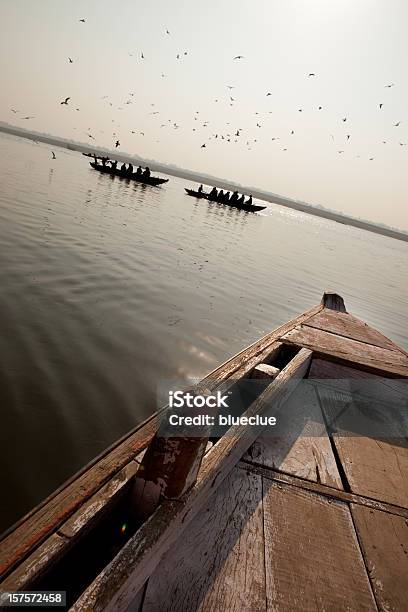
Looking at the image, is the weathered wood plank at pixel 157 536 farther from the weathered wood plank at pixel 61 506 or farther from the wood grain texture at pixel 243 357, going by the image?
the wood grain texture at pixel 243 357

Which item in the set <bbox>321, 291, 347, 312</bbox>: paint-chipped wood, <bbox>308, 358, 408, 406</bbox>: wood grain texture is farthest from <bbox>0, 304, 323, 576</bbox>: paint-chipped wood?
<bbox>321, 291, 347, 312</bbox>: paint-chipped wood

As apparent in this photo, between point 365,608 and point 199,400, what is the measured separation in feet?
4.44

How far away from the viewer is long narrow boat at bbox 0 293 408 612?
1.32 metres

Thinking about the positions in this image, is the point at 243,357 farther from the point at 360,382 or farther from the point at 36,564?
the point at 36,564

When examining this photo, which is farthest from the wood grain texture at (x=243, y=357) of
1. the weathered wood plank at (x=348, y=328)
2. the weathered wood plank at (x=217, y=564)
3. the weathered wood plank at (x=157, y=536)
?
the weathered wood plank at (x=217, y=564)

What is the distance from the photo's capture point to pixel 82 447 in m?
3.63

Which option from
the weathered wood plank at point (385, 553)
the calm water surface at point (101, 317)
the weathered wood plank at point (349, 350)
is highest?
the weathered wood plank at point (349, 350)

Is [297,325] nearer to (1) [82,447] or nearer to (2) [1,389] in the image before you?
(1) [82,447]

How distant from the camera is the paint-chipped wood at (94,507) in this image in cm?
133

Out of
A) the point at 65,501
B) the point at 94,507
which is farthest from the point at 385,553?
the point at 65,501

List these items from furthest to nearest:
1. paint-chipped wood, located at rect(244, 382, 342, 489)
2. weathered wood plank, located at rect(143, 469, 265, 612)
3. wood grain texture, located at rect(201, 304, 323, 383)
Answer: wood grain texture, located at rect(201, 304, 323, 383) → paint-chipped wood, located at rect(244, 382, 342, 489) → weathered wood plank, located at rect(143, 469, 265, 612)

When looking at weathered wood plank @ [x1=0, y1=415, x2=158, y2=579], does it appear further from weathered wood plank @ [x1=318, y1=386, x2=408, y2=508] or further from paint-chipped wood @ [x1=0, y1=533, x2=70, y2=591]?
weathered wood plank @ [x1=318, y1=386, x2=408, y2=508]

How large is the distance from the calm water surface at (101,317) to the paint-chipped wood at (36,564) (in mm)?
1976

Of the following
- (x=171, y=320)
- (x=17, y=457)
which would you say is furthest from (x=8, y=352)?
(x=171, y=320)
